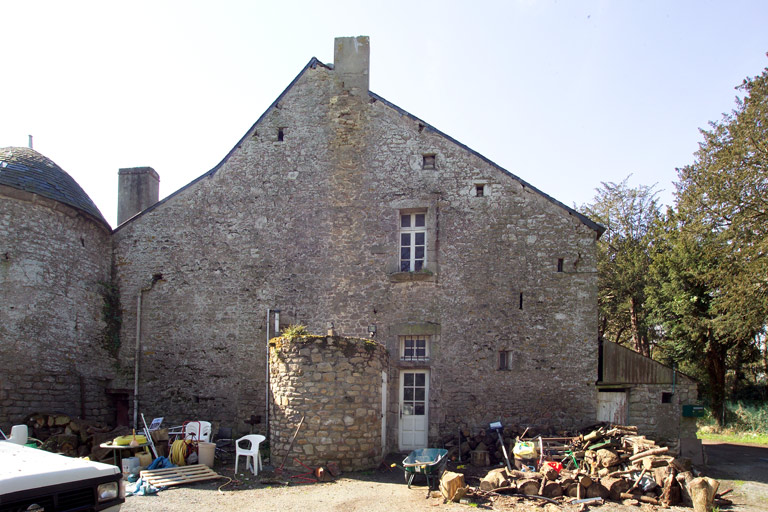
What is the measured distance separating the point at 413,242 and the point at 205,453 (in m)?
6.29

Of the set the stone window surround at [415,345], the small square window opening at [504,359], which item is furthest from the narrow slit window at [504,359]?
the stone window surround at [415,345]

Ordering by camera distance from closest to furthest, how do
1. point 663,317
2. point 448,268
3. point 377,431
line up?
point 377,431 → point 448,268 → point 663,317

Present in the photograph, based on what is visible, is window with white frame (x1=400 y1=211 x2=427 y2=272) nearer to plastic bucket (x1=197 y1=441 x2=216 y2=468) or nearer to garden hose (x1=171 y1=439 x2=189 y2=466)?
plastic bucket (x1=197 y1=441 x2=216 y2=468)

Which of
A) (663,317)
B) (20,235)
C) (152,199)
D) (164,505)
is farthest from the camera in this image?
(663,317)

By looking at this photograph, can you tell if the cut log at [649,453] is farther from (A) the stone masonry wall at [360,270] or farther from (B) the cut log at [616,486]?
(A) the stone masonry wall at [360,270]

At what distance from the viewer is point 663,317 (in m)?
22.6

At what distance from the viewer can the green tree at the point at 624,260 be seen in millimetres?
24812

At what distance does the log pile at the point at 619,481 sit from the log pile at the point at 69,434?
277 inches

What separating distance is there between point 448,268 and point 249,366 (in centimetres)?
510

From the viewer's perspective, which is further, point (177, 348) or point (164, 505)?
point (177, 348)

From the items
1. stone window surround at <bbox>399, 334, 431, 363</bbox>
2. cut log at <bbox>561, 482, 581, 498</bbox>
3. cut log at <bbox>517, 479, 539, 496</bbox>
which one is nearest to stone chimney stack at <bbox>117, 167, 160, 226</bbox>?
stone window surround at <bbox>399, 334, 431, 363</bbox>

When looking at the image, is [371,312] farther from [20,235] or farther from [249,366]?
[20,235]

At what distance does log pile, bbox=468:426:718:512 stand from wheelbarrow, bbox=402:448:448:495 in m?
0.71

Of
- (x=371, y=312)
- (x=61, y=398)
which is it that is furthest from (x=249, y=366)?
(x=61, y=398)
